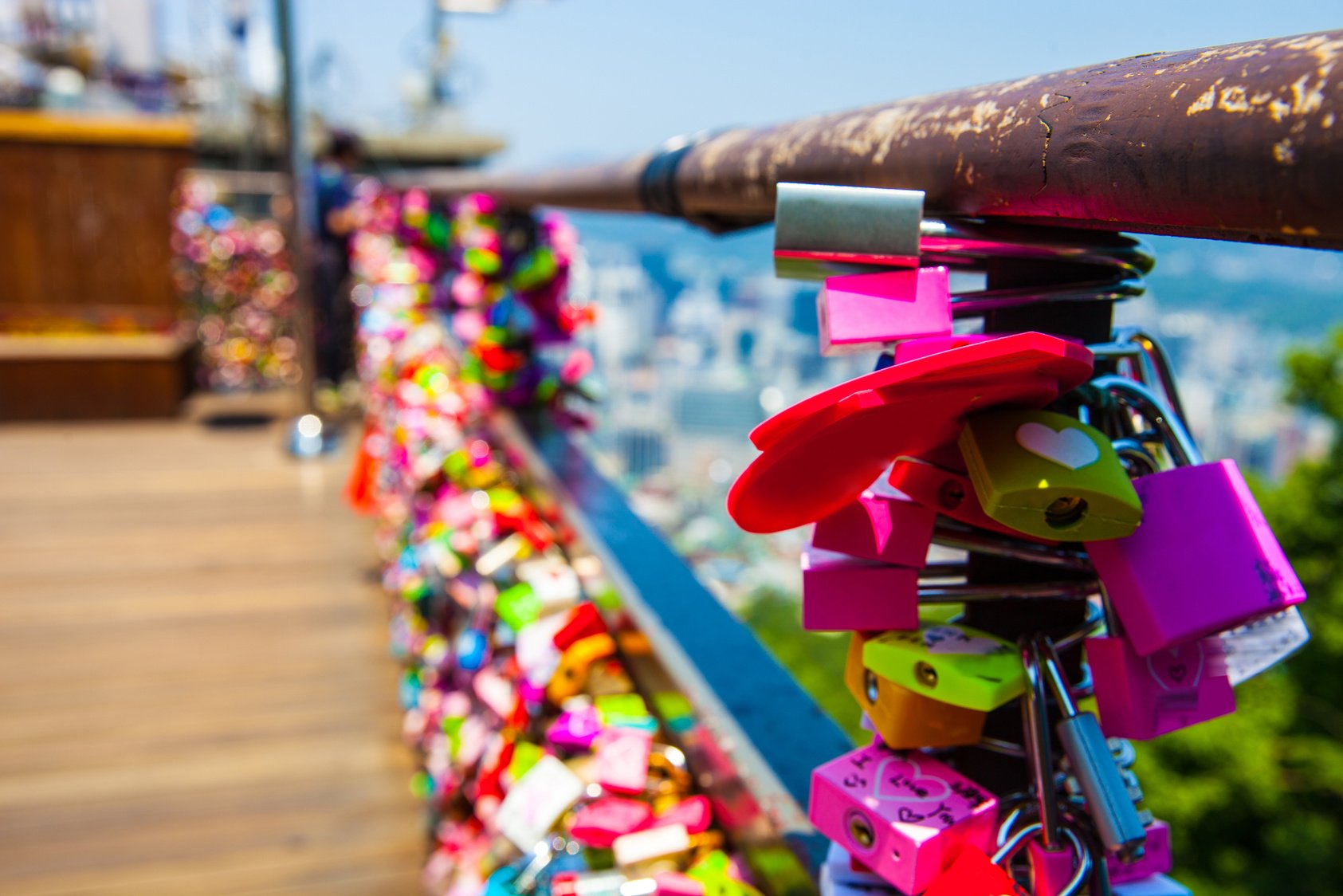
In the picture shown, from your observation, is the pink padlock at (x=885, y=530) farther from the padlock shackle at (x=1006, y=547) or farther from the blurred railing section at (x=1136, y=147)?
the blurred railing section at (x=1136, y=147)

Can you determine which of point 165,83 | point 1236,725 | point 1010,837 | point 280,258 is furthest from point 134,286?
point 165,83

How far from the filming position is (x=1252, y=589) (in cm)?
55

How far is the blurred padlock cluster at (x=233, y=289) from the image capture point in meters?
7.60

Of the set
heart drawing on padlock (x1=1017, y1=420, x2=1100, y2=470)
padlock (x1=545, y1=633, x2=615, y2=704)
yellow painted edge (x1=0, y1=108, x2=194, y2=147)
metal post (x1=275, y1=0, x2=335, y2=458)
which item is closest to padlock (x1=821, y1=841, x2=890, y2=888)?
heart drawing on padlock (x1=1017, y1=420, x2=1100, y2=470)

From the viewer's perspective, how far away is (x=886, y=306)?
22.9 inches

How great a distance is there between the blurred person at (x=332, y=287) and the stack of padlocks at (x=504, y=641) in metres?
3.10

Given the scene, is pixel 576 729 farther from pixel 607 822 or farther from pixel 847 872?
pixel 847 872

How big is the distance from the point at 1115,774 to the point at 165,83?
81.7 feet

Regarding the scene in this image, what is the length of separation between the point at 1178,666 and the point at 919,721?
15 cm

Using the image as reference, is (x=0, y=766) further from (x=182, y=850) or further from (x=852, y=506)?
(x=852, y=506)

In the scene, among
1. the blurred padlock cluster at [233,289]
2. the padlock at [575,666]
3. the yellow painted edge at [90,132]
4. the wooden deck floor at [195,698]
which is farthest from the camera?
the blurred padlock cluster at [233,289]

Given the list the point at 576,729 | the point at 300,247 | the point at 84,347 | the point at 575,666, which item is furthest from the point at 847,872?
the point at 84,347

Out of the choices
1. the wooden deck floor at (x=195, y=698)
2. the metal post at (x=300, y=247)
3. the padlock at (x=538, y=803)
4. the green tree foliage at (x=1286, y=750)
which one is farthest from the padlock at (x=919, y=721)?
the green tree foliage at (x=1286, y=750)

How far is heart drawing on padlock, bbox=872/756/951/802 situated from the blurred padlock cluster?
7549mm
